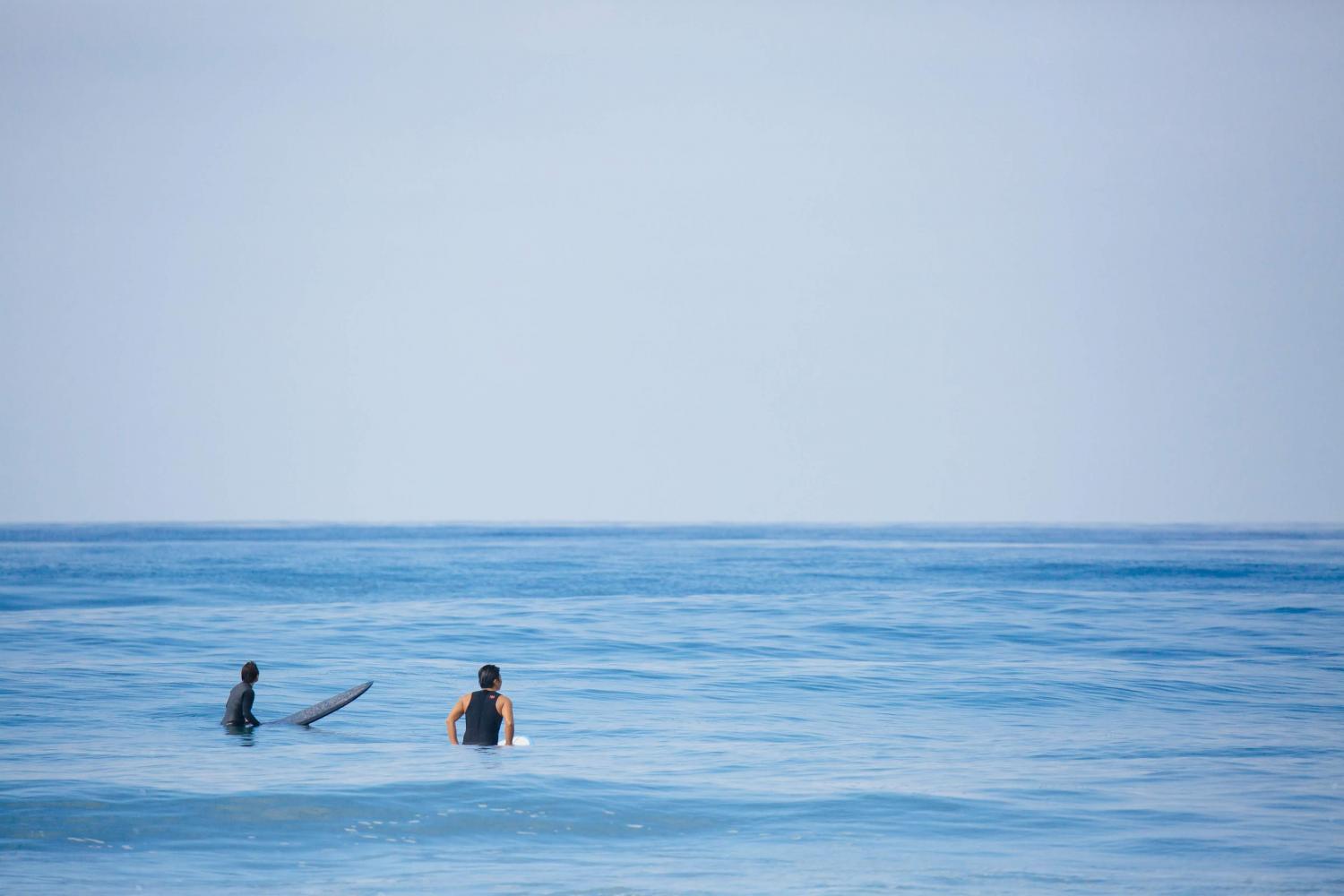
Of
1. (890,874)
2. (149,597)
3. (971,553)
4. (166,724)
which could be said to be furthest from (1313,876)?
(971,553)

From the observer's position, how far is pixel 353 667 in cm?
3225

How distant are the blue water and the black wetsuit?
35 centimetres

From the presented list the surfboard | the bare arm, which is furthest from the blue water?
the surfboard

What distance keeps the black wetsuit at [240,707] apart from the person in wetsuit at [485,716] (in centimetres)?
396

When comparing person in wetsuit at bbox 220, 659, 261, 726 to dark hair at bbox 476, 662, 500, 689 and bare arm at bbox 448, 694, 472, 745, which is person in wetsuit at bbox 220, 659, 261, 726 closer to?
bare arm at bbox 448, 694, 472, 745

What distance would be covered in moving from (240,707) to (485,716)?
4.73m

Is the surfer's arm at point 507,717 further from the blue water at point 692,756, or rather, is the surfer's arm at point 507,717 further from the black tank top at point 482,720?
the blue water at point 692,756

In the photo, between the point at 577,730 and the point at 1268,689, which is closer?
the point at 577,730

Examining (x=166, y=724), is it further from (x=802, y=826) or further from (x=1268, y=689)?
(x=1268, y=689)

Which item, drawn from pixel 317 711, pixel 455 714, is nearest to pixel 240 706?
pixel 317 711

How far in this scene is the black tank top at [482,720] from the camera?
19859mm

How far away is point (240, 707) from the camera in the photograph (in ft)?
71.4

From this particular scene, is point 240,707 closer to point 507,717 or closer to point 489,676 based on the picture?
point 507,717

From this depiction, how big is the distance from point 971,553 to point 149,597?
279 ft
